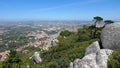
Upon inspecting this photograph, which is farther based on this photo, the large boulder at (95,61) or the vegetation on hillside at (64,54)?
the vegetation on hillside at (64,54)

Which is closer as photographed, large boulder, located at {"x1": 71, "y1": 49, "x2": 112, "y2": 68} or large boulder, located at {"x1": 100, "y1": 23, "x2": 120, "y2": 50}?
large boulder, located at {"x1": 71, "y1": 49, "x2": 112, "y2": 68}

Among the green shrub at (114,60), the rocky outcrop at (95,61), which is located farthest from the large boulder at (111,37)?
the green shrub at (114,60)

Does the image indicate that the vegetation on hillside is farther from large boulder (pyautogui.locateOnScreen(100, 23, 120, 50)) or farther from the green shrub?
large boulder (pyautogui.locateOnScreen(100, 23, 120, 50))

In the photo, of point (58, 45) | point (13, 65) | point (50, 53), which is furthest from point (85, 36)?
point (13, 65)

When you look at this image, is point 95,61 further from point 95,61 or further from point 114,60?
point 114,60

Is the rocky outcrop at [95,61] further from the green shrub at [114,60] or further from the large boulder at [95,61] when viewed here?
the green shrub at [114,60]

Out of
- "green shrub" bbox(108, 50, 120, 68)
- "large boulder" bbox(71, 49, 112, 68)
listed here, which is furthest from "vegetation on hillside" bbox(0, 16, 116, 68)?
"large boulder" bbox(71, 49, 112, 68)

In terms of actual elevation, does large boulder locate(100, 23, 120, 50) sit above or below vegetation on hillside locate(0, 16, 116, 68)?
above

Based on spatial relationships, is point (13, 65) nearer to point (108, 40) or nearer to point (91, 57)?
point (91, 57)
